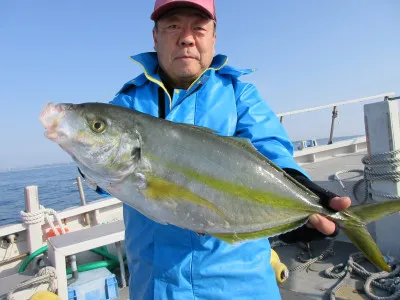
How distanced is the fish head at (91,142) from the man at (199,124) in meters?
0.56

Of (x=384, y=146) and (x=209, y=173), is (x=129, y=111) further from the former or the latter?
(x=384, y=146)

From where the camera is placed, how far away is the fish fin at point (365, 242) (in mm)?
1673

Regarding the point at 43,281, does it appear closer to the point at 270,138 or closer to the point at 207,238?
the point at 207,238

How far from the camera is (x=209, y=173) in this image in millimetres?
→ 1676

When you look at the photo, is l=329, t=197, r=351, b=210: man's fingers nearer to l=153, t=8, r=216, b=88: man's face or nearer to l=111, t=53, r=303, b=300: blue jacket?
l=111, t=53, r=303, b=300: blue jacket

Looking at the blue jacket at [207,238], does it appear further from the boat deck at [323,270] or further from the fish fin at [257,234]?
the boat deck at [323,270]

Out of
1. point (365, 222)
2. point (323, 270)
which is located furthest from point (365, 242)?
point (323, 270)

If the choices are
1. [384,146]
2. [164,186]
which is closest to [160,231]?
[164,186]

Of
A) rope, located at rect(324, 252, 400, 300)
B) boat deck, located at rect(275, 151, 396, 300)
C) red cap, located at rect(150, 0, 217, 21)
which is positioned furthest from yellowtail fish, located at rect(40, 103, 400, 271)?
rope, located at rect(324, 252, 400, 300)

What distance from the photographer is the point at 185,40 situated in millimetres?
2143

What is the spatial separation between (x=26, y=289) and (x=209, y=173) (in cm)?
367

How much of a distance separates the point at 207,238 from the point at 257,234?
374 millimetres

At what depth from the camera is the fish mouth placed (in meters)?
1.57

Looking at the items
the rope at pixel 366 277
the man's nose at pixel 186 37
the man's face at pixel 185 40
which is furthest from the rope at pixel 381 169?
the man's nose at pixel 186 37
